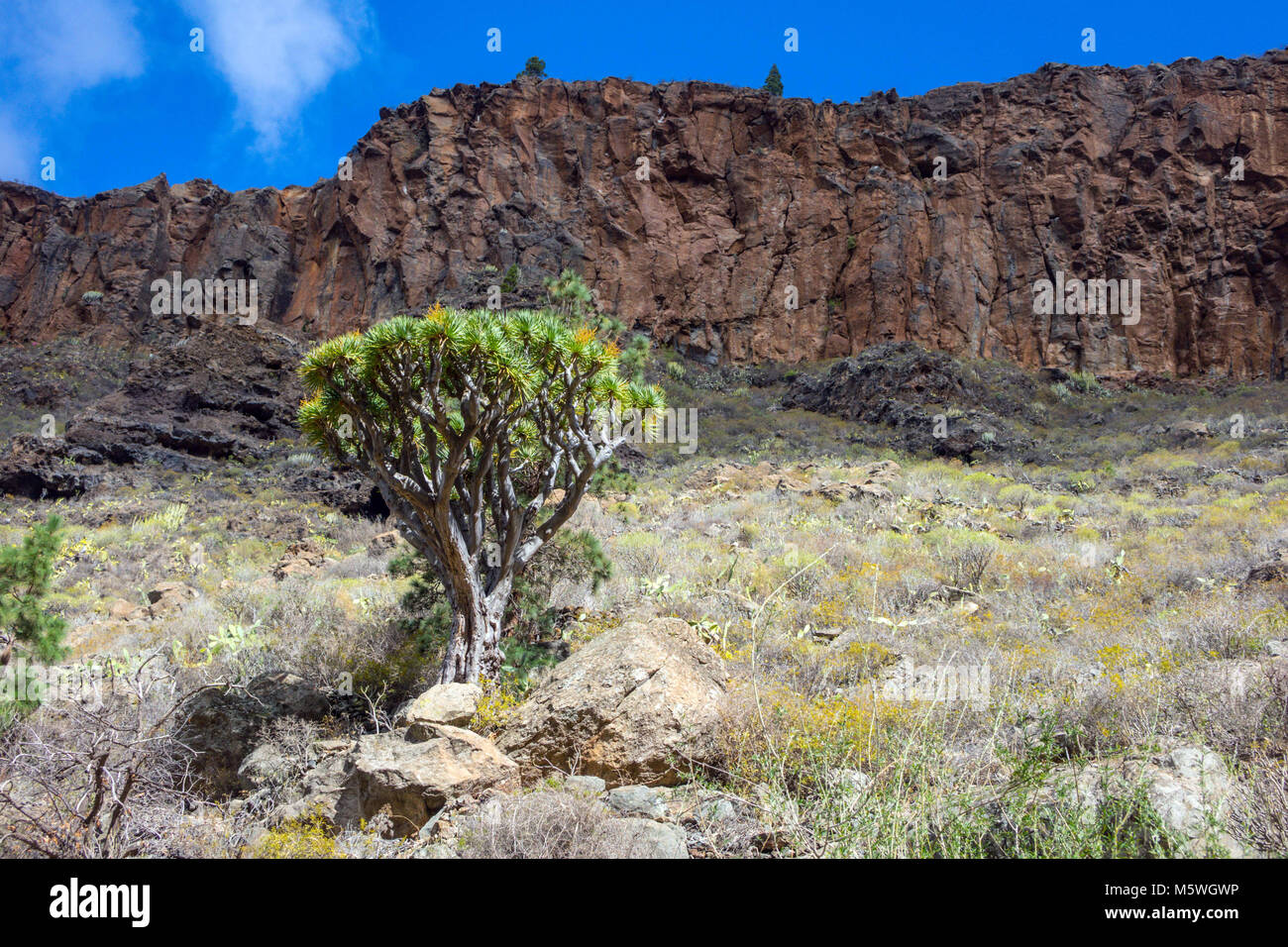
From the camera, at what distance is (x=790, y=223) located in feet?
130

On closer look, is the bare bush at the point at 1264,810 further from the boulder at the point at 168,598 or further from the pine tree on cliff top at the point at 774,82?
the pine tree on cliff top at the point at 774,82

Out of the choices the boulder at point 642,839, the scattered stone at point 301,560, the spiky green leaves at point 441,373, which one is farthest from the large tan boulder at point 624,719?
the scattered stone at point 301,560

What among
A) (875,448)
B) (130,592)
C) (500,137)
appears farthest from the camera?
(500,137)

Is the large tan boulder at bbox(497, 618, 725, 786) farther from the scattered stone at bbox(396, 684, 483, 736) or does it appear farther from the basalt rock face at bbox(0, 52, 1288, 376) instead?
the basalt rock face at bbox(0, 52, 1288, 376)

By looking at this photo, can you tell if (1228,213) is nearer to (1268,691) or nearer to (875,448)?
(875,448)

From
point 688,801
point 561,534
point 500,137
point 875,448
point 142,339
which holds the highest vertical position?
point 500,137

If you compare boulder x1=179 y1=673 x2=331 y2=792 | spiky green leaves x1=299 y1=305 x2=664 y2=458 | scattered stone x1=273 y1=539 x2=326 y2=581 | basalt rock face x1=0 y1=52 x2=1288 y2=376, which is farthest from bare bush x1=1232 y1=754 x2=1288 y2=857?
basalt rock face x1=0 y1=52 x2=1288 y2=376

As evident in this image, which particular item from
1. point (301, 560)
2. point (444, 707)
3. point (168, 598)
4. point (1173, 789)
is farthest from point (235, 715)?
point (301, 560)

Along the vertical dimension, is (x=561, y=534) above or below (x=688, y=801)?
above

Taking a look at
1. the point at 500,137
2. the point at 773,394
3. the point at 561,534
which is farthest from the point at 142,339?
the point at 561,534

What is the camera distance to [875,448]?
23.3m

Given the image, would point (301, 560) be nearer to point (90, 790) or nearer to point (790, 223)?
point (90, 790)

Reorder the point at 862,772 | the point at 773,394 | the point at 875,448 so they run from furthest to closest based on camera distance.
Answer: the point at 773,394
the point at 875,448
the point at 862,772
